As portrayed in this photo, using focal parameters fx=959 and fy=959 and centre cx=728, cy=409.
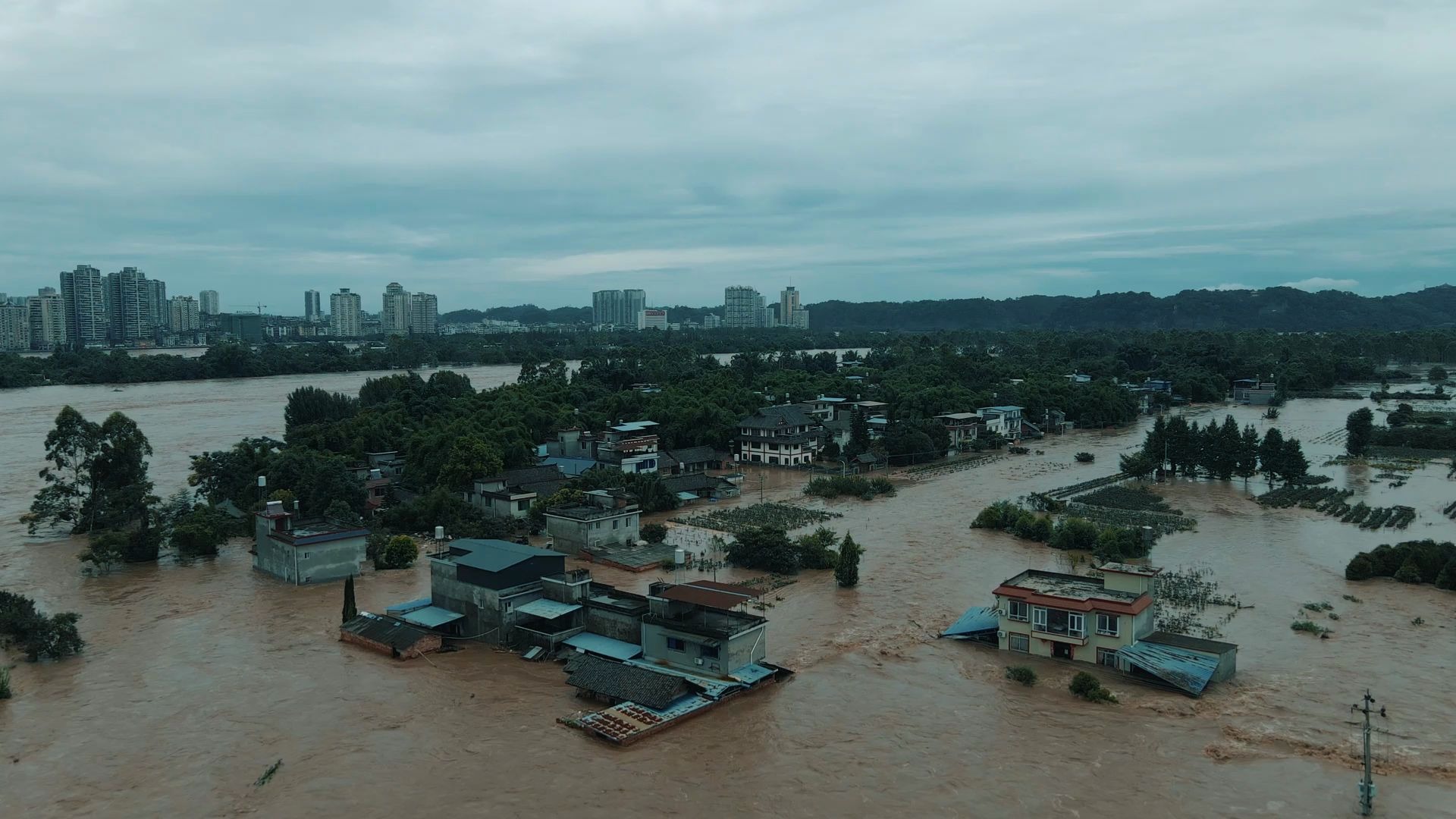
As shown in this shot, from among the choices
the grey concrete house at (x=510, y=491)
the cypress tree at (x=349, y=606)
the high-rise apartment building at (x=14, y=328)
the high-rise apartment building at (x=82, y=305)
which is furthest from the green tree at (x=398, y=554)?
the high-rise apartment building at (x=82, y=305)

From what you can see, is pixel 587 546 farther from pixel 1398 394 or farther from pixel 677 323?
pixel 677 323

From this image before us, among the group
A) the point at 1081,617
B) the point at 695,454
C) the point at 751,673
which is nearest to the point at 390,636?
the point at 751,673

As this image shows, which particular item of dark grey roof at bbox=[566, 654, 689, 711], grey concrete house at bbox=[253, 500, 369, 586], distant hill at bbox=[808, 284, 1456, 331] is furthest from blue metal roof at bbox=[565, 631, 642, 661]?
distant hill at bbox=[808, 284, 1456, 331]

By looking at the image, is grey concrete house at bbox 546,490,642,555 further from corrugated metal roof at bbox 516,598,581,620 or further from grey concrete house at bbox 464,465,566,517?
corrugated metal roof at bbox 516,598,581,620

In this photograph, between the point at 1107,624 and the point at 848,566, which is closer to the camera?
the point at 1107,624

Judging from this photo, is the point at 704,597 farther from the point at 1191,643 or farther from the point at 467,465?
the point at 467,465

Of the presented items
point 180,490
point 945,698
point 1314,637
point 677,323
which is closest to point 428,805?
point 945,698

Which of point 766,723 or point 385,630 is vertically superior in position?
point 385,630
